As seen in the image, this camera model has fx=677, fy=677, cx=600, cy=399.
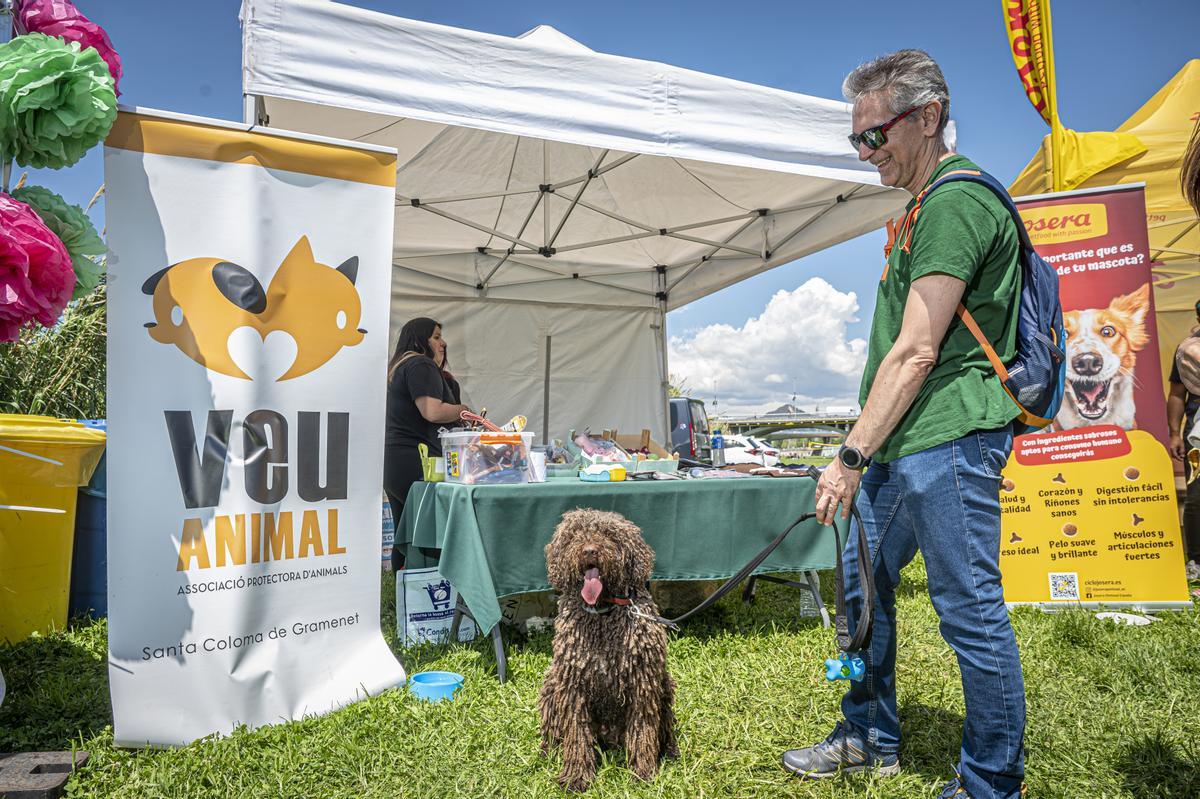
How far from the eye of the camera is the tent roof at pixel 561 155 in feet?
10.2

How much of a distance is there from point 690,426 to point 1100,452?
32.8ft

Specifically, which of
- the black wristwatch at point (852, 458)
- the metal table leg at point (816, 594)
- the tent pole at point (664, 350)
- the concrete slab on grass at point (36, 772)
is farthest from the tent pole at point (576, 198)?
the concrete slab on grass at point (36, 772)

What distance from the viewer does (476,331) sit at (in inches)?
289

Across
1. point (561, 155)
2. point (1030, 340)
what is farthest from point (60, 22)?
point (561, 155)

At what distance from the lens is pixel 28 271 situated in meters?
1.87

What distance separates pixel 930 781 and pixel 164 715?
98.6 inches

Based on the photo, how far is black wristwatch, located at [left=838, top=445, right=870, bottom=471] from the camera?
1738mm

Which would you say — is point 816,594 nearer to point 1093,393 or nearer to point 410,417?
point 1093,393

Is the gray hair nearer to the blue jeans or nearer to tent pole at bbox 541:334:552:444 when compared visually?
the blue jeans

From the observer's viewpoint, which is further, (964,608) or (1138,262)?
(1138,262)

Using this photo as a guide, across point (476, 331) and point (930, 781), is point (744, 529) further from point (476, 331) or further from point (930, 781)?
point (476, 331)

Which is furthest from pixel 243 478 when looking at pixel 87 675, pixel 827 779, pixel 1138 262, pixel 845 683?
pixel 1138 262

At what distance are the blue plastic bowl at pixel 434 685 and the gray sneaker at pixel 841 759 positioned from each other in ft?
4.35

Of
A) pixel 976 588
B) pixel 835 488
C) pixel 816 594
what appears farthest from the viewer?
pixel 816 594
